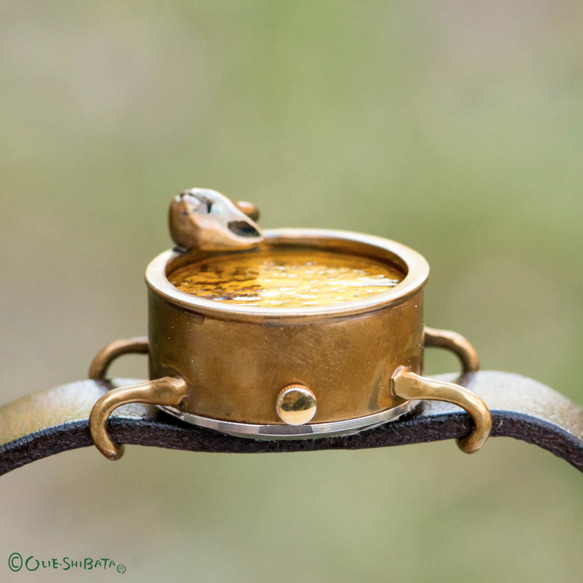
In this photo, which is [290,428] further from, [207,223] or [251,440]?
[207,223]

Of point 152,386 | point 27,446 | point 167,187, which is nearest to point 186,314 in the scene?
point 152,386

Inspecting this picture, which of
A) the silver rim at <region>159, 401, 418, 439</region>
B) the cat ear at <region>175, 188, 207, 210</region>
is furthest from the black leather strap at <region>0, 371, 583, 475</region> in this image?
the cat ear at <region>175, 188, 207, 210</region>

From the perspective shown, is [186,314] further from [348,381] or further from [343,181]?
[343,181]

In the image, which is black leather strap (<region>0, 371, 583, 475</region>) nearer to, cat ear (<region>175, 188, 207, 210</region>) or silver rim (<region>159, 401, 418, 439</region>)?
silver rim (<region>159, 401, 418, 439</region>)

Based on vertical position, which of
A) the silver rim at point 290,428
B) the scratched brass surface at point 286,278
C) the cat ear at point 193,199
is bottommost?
the silver rim at point 290,428

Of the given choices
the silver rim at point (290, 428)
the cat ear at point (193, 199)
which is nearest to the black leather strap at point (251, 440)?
the silver rim at point (290, 428)

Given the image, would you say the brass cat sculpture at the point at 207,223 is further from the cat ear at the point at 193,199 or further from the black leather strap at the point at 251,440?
the black leather strap at the point at 251,440

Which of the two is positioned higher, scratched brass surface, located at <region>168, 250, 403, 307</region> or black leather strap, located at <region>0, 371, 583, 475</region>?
scratched brass surface, located at <region>168, 250, 403, 307</region>
